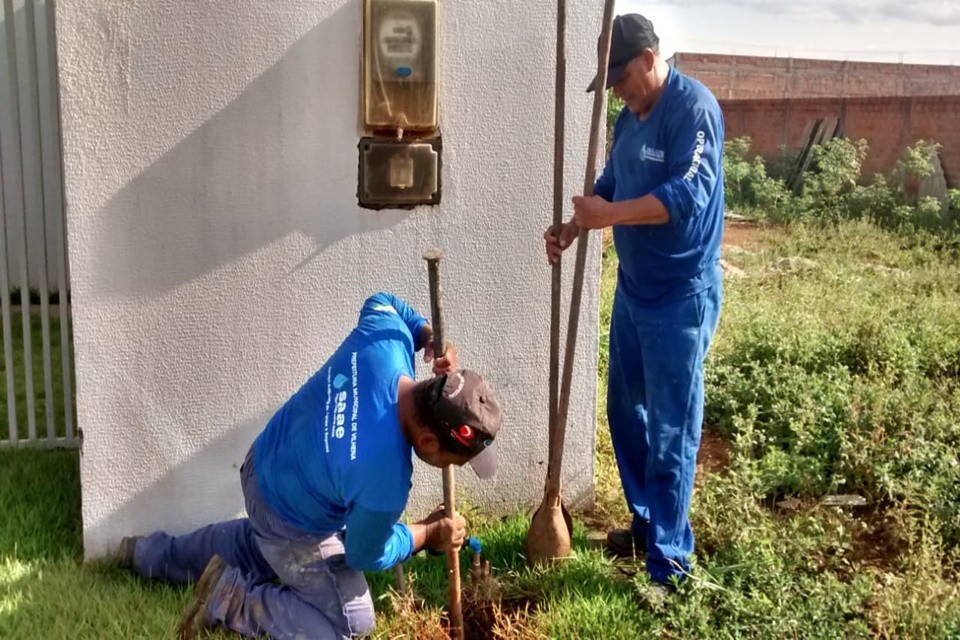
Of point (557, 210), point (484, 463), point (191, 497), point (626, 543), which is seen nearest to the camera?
point (484, 463)

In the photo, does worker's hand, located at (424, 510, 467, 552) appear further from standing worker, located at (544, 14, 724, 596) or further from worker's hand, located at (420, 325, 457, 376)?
standing worker, located at (544, 14, 724, 596)

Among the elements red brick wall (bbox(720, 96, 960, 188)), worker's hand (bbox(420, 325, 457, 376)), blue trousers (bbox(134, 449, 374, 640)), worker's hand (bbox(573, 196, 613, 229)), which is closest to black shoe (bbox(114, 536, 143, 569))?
blue trousers (bbox(134, 449, 374, 640))

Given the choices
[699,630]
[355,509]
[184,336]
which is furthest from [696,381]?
[184,336]

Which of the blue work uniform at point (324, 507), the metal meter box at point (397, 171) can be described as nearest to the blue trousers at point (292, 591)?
the blue work uniform at point (324, 507)

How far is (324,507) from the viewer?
3.04 meters

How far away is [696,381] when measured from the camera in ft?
11.4

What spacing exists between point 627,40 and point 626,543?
1984 mm

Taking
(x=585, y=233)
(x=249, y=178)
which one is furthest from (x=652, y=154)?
(x=249, y=178)

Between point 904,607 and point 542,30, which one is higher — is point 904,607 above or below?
below

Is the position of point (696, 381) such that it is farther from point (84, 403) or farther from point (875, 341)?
point (875, 341)

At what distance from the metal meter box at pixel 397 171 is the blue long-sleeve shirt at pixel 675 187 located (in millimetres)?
726

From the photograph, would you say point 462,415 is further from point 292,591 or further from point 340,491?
point 292,591

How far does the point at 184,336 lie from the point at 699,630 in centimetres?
215

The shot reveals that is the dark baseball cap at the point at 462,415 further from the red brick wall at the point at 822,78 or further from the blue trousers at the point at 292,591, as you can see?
the red brick wall at the point at 822,78
